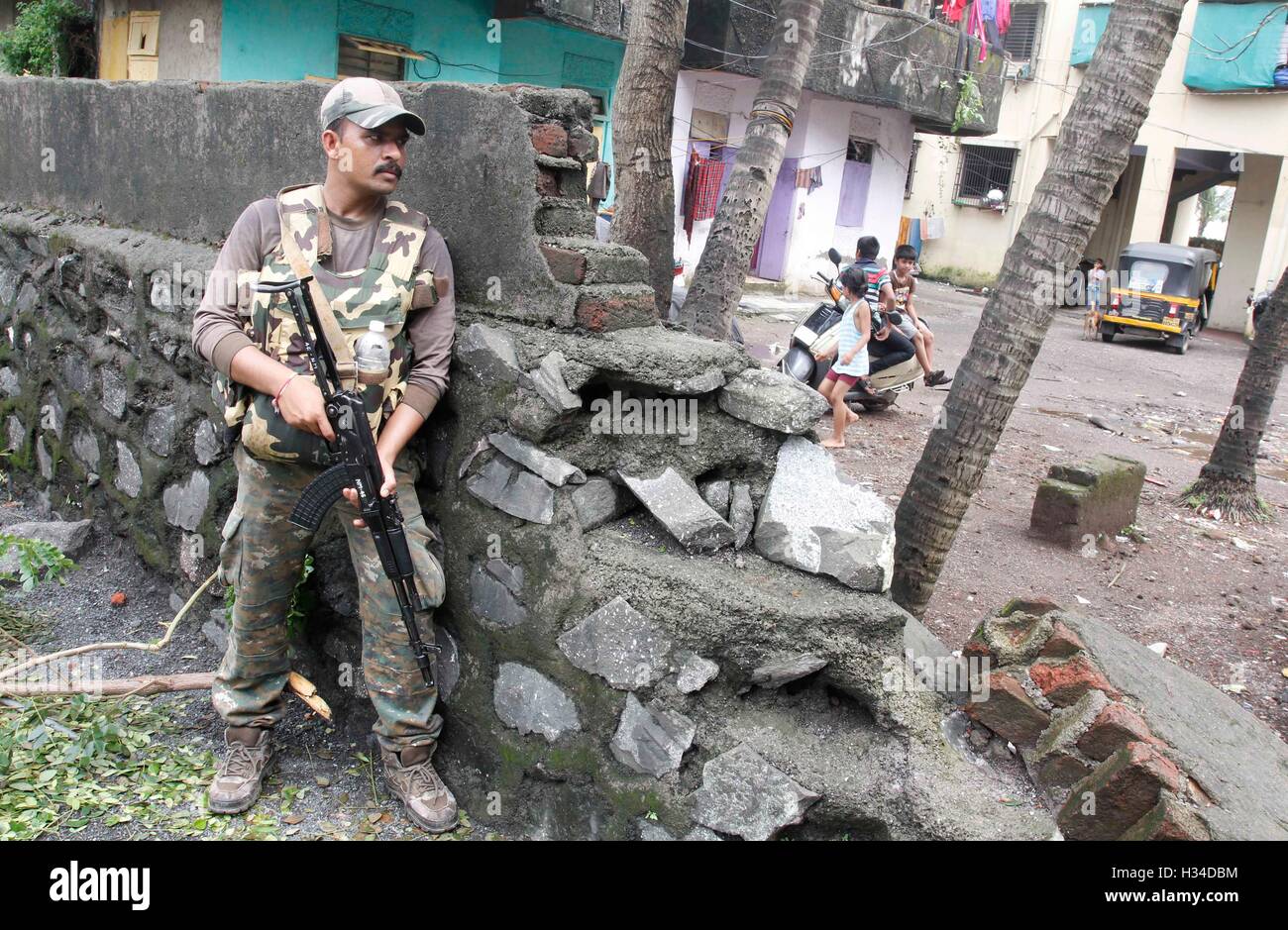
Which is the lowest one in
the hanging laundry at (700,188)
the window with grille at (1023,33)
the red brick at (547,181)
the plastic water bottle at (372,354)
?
the plastic water bottle at (372,354)

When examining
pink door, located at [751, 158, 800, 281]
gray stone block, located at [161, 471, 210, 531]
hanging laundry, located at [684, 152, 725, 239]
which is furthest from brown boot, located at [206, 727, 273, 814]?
pink door, located at [751, 158, 800, 281]

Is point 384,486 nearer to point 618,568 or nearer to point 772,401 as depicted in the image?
point 618,568

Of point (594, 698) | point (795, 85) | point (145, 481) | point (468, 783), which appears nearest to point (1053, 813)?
point (594, 698)

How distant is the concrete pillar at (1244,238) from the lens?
22.6m

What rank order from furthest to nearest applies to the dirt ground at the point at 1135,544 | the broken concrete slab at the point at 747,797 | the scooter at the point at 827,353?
the scooter at the point at 827,353 < the dirt ground at the point at 1135,544 < the broken concrete slab at the point at 747,797

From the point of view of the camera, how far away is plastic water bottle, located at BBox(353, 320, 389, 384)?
2779 mm

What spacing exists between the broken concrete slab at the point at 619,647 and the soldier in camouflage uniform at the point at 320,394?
48cm

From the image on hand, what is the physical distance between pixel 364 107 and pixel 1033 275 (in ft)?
8.84

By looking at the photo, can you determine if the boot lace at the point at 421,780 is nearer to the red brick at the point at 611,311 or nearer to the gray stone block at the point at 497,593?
the gray stone block at the point at 497,593

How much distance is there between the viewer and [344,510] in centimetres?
299

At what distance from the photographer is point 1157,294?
1781cm

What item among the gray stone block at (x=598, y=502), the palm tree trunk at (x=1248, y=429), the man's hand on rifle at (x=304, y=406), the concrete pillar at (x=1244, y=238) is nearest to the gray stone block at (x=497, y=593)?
the gray stone block at (x=598, y=502)

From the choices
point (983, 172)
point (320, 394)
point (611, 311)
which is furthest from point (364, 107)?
point (983, 172)

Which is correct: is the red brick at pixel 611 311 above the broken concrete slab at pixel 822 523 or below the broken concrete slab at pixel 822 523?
above
